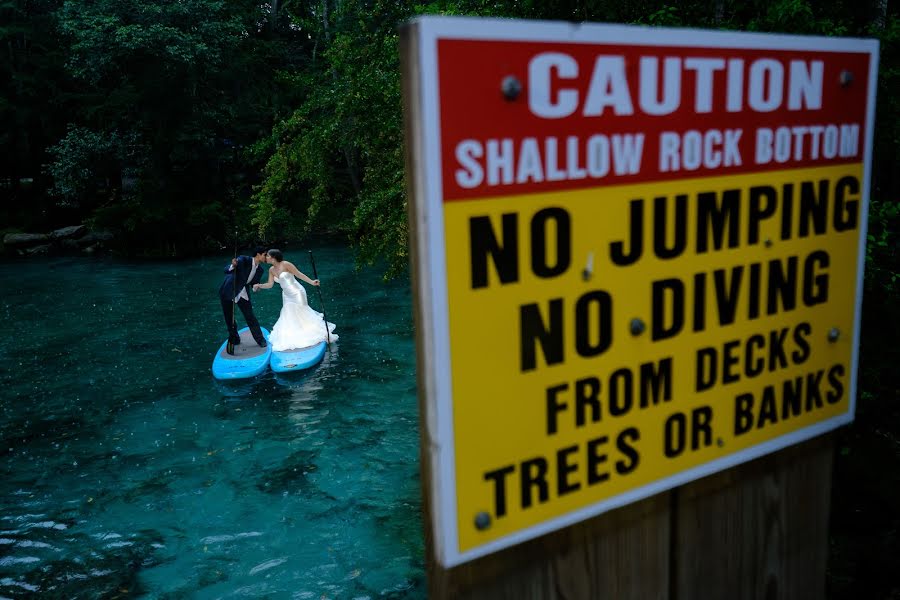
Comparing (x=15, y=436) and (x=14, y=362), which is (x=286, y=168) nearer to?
(x=15, y=436)

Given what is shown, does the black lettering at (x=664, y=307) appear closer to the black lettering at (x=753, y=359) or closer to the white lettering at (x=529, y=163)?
the black lettering at (x=753, y=359)

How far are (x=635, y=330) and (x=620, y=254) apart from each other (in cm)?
14

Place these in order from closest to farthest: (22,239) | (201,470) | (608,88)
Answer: (608,88) < (201,470) < (22,239)

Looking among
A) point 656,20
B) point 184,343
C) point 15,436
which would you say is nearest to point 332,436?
point 15,436

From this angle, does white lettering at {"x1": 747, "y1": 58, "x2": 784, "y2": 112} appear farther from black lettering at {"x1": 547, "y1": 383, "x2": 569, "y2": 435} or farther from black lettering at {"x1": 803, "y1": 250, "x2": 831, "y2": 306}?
black lettering at {"x1": 547, "y1": 383, "x2": 569, "y2": 435}

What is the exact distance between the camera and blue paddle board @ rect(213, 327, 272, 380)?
12109 millimetres

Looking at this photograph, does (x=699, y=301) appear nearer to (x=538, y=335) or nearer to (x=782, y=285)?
(x=782, y=285)

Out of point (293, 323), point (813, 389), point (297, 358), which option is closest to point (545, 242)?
point (813, 389)

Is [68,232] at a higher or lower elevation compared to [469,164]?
lower

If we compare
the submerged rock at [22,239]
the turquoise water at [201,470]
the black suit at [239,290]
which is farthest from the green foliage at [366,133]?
the submerged rock at [22,239]

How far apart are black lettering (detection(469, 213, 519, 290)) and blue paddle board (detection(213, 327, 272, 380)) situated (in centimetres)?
1145

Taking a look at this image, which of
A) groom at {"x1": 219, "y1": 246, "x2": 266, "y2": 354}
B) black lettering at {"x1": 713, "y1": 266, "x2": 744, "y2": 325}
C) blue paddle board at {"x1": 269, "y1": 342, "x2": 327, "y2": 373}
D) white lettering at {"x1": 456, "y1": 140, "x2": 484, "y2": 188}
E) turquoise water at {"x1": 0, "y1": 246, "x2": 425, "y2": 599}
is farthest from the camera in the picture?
groom at {"x1": 219, "y1": 246, "x2": 266, "y2": 354}

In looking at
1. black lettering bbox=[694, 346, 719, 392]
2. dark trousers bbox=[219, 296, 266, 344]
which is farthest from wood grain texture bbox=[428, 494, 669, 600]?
dark trousers bbox=[219, 296, 266, 344]

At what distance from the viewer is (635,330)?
1.33m
